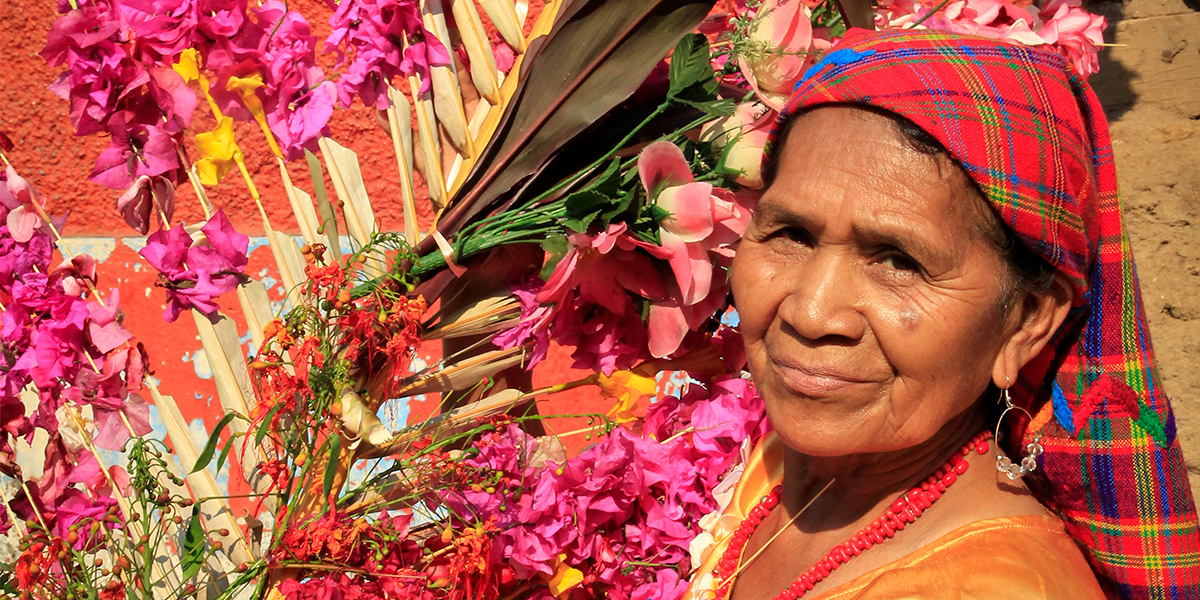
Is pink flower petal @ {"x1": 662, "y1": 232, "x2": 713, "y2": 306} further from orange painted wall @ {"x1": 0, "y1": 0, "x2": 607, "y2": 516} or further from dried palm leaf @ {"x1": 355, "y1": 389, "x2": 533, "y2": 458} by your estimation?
orange painted wall @ {"x1": 0, "y1": 0, "x2": 607, "y2": 516}

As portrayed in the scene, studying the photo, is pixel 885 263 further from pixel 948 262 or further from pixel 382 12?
pixel 382 12


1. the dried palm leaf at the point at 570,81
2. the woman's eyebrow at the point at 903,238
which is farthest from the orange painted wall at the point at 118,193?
the woman's eyebrow at the point at 903,238

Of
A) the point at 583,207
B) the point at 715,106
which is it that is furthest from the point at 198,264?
the point at 715,106

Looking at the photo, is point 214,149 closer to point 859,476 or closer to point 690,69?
point 690,69

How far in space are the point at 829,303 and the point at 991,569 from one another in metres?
0.37

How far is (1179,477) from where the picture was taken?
1223 mm

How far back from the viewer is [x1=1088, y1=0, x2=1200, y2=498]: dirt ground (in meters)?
2.54

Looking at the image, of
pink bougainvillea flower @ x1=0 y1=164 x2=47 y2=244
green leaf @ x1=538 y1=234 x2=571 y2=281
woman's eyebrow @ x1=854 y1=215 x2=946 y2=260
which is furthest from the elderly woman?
pink bougainvillea flower @ x1=0 y1=164 x2=47 y2=244

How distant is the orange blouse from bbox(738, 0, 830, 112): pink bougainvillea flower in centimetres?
67

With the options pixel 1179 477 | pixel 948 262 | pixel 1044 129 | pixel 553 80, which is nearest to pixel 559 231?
pixel 553 80

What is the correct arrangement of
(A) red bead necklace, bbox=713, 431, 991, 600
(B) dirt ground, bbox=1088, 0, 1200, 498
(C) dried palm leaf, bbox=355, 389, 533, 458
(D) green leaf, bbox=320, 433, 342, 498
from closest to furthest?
(D) green leaf, bbox=320, 433, 342, 498 → (A) red bead necklace, bbox=713, 431, 991, 600 → (C) dried palm leaf, bbox=355, 389, 533, 458 → (B) dirt ground, bbox=1088, 0, 1200, 498

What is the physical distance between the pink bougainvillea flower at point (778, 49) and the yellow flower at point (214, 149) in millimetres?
798

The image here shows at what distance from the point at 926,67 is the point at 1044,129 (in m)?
0.16

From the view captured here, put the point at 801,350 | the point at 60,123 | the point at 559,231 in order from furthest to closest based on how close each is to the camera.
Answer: the point at 60,123, the point at 559,231, the point at 801,350
